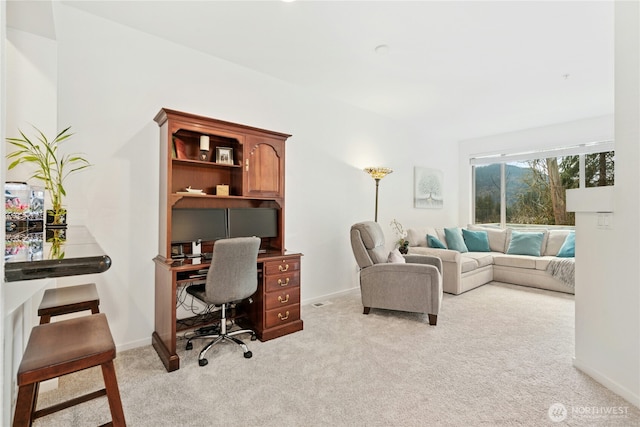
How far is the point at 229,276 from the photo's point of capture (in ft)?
7.72

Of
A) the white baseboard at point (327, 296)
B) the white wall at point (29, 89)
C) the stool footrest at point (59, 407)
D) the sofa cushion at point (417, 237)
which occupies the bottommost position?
the white baseboard at point (327, 296)

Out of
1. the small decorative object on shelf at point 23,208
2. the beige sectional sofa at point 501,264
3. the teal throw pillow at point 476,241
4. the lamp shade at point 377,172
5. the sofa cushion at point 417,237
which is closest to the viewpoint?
the small decorative object on shelf at point 23,208

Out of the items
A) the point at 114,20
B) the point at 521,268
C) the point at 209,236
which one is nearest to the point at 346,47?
the point at 114,20

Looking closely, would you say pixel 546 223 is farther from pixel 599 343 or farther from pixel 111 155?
pixel 111 155

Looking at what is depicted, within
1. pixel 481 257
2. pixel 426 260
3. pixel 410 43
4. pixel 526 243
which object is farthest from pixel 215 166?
pixel 526 243

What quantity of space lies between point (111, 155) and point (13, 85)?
2.26ft

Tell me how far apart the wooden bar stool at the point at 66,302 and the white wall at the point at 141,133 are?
15.4 inches

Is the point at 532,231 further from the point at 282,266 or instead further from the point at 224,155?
the point at 224,155

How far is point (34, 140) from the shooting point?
2014 mm

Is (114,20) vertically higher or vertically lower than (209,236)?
higher

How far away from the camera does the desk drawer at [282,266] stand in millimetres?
2799

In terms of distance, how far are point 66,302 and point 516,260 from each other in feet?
18.1

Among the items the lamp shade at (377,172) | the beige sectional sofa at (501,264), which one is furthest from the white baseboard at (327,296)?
the lamp shade at (377,172)

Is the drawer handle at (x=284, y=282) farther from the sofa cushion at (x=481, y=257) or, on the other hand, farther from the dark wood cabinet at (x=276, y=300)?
the sofa cushion at (x=481, y=257)
